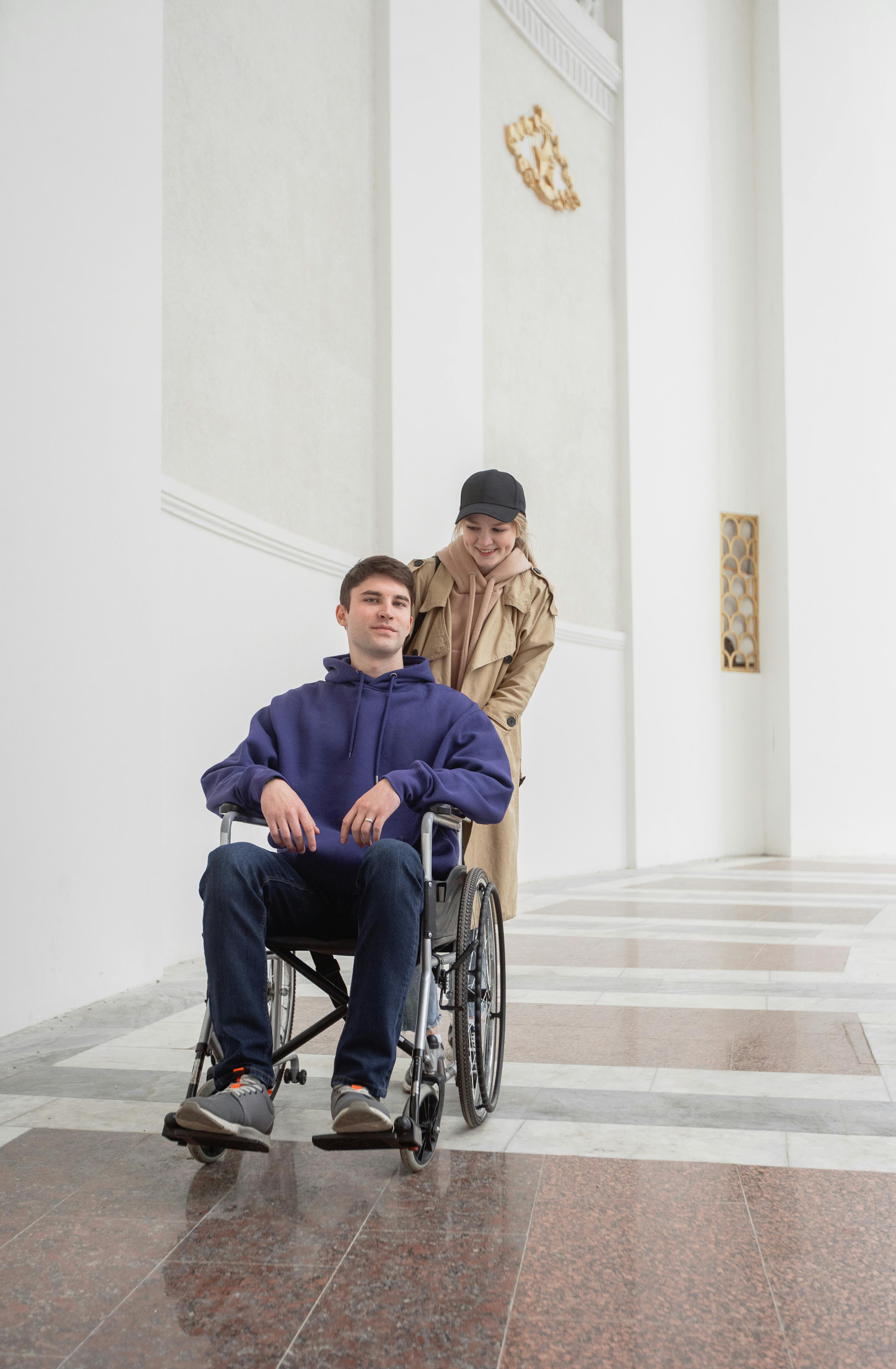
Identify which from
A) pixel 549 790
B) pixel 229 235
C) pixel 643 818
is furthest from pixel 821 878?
pixel 229 235

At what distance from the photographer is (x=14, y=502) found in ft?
11.0

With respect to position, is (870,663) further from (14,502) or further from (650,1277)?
(650,1277)

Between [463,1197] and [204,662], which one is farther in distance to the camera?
[204,662]

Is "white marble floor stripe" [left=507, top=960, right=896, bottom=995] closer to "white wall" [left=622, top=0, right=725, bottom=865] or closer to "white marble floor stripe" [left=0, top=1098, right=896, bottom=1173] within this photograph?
"white marble floor stripe" [left=0, top=1098, right=896, bottom=1173]

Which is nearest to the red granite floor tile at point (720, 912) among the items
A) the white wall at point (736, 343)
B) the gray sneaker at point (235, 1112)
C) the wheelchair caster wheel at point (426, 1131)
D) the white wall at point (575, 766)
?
the white wall at point (575, 766)

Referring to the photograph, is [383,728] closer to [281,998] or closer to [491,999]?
[491,999]

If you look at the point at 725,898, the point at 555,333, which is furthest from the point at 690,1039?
the point at 555,333

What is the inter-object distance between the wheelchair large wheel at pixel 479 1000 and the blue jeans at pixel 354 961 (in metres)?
0.11

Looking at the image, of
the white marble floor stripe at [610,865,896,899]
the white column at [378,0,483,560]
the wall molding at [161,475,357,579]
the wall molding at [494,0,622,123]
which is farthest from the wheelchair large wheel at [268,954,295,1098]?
the wall molding at [494,0,622,123]

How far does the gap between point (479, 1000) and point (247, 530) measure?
10.5 feet

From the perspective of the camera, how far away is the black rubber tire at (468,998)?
213cm

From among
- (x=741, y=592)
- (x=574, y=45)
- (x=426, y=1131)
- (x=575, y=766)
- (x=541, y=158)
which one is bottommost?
(x=426, y=1131)

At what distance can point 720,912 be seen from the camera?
621 centimetres

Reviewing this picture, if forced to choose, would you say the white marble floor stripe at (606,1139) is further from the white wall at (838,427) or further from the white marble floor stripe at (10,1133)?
the white wall at (838,427)
